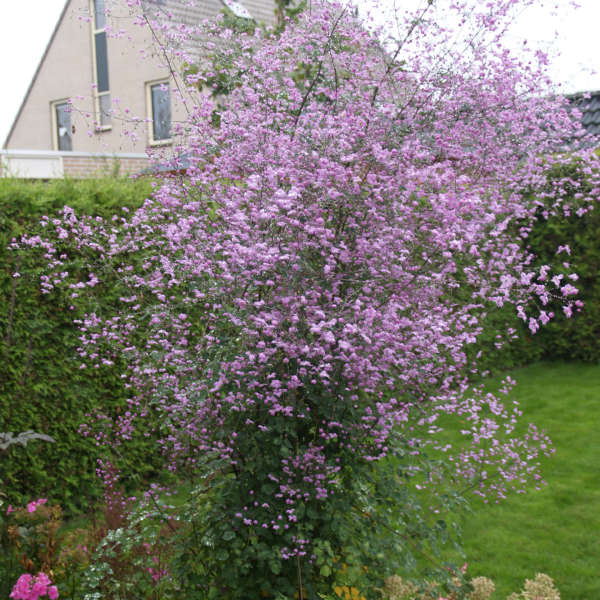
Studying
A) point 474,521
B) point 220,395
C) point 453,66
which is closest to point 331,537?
point 220,395

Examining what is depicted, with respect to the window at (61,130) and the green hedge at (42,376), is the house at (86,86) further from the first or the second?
the green hedge at (42,376)

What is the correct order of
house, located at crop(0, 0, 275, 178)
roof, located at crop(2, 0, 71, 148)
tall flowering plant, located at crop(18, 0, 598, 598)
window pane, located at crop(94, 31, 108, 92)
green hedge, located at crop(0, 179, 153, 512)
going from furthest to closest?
roof, located at crop(2, 0, 71, 148) < window pane, located at crop(94, 31, 108, 92) < house, located at crop(0, 0, 275, 178) < green hedge, located at crop(0, 179, 153, 512) < tall flowering plant, located at crop(18, 0, 598, 598)

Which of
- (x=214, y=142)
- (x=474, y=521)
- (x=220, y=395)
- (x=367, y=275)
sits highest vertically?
(x=214, y=142)

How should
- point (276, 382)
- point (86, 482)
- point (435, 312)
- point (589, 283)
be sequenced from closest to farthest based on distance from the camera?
1. point (276, 382)
2. point (435, 312)
3. point (86, 482)
4. point (589, 283)

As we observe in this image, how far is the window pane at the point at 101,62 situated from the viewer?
18.1 meters

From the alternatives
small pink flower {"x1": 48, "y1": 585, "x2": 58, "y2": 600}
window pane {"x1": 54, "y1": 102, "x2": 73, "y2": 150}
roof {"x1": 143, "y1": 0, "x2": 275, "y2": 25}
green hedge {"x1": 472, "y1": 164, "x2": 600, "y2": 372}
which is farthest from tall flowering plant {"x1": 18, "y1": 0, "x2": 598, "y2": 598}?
window pane {"x1": 54, "y1": 102, "x2": 73, "y2": 150}

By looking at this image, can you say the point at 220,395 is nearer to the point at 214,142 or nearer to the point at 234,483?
the point at 234,483

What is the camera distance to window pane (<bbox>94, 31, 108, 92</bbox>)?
18109mm

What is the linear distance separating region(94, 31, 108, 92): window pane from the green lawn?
15.5 meters

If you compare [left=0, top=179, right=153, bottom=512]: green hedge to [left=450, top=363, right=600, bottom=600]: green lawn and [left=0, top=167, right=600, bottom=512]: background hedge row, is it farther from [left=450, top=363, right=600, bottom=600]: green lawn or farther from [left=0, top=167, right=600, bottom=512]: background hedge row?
[left=450, top=363, right=600, bottom=600]: green lawn

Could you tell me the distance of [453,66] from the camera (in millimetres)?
4027

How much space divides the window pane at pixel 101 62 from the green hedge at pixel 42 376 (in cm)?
1365

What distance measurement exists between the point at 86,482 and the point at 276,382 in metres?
3.71

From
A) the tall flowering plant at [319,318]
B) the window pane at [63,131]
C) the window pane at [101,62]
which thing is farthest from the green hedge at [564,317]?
the window pane at [63,131]
